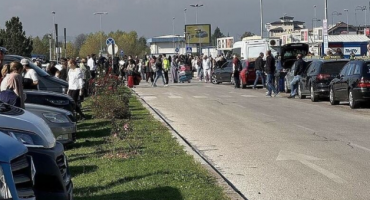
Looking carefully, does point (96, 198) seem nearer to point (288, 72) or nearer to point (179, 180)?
point (179, 180)

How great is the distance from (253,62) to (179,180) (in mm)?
31654

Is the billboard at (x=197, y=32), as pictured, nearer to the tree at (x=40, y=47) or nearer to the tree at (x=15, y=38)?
A: the tree at (x=40, y=47)

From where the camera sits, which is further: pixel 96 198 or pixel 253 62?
pixel 253 62

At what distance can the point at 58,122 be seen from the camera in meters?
13.9

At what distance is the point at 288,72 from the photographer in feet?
113

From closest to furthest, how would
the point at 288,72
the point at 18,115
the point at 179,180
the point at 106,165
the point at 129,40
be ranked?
the point at 18,115 < the point at 179,180 < the point at 106,165 < the point at 288,72 < the point at 129,40

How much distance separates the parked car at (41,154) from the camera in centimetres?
742

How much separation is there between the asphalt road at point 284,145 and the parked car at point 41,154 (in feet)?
9.43

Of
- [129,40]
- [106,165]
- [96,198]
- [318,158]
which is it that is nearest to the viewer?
[96,198]

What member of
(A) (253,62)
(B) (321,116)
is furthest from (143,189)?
(A) (253,62)

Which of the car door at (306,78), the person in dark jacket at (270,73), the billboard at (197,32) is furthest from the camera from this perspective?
the billboard at (197,32)

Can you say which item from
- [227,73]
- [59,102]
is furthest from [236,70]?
[59,102]

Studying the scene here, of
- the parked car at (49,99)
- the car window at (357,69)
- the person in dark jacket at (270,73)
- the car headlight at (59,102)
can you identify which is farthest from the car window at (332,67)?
the car headlight at (59,102)

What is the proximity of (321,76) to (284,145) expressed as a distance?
14.4 meters
